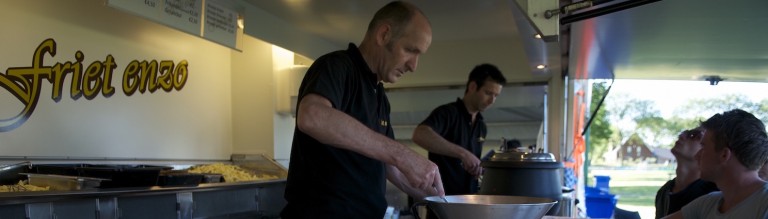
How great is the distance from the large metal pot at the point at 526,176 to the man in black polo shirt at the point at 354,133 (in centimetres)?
53

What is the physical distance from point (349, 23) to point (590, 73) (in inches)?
100

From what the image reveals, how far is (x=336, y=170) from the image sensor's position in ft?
5.70

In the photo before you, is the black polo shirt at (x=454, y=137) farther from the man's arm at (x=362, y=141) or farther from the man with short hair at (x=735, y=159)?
the man's arm at (x=362, y=141)

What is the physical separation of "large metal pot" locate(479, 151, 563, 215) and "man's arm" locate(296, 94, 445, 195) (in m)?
0.92

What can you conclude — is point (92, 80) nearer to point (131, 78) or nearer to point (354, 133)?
point (131, 78)

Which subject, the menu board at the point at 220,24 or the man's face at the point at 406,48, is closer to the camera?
the man's face at the point at 406,48

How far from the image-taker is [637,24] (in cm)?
346

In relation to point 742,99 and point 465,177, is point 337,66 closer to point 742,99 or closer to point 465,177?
point 465,177

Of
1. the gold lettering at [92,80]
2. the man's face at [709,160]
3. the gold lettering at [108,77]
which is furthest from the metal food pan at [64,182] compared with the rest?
the man's face at [709,160]

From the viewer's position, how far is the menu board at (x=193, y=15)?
373cm

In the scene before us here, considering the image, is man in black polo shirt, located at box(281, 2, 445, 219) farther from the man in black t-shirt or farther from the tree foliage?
the tree foliage

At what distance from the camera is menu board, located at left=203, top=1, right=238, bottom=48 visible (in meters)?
4.46

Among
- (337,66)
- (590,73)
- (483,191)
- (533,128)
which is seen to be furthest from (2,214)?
(533,128)

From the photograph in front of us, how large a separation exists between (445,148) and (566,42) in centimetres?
164
